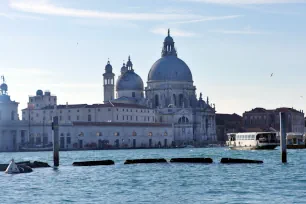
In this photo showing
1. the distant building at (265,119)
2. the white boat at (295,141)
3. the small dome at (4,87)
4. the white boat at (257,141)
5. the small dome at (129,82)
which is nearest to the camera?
the white boat at (257,141)

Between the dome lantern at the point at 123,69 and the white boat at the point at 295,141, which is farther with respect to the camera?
the dome lantern at the point at 123,69

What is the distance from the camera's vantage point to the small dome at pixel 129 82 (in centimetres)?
16788

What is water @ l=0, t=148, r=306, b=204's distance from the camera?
38.8 m

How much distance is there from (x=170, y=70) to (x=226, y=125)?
109ft

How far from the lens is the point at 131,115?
15288cm

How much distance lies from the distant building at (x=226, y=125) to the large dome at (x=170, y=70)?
82.7ft

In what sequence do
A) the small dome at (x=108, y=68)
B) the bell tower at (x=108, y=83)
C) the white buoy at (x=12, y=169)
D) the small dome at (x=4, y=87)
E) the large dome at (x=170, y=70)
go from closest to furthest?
the white buoy at (x=12, y=169), the small dome at (x=4, y=87), the large dome at (x=170, y=70), the small dome at (x=108, y=68), the bell tower at (x=108, y=83)

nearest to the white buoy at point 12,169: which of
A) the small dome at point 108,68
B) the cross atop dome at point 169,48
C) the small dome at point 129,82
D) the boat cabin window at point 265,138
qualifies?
the boat cabin window at point 265,138

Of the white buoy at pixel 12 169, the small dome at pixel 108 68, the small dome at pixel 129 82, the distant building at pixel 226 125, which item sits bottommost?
the white buoy at pixel 12 169

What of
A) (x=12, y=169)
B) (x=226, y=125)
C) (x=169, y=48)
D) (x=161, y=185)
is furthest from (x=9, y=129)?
(x=161, y=185)

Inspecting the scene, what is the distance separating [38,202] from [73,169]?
20.5 m

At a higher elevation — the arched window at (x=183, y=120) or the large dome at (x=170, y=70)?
the large dome at (x=170, y=70)

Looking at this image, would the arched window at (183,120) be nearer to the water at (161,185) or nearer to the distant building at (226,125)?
the distant building at (226,125)

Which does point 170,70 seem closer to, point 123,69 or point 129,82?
point 129,82
